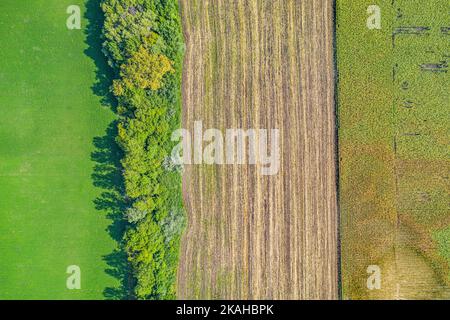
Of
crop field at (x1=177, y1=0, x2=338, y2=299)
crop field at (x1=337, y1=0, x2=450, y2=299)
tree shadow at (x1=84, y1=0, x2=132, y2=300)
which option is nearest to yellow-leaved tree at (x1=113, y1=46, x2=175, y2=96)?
tree shadow at (x1=84, y1=0, x2=132, y2=300)

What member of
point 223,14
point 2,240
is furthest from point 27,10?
point 2,240

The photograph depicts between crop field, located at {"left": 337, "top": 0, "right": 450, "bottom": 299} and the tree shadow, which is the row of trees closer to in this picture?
the tree shadow

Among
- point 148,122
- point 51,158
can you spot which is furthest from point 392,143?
point 51,158

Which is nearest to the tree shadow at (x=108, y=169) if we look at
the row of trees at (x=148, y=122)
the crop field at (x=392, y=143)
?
the row of trees at (x=148, y=122)

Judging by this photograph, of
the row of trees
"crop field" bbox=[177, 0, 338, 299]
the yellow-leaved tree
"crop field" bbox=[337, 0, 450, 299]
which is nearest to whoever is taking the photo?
the yellow-leaved tree

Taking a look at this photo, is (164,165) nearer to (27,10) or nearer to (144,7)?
(144,7)
